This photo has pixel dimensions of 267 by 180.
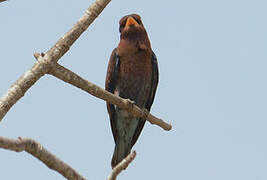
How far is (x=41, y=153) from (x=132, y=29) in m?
4.18

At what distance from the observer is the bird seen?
705 cm

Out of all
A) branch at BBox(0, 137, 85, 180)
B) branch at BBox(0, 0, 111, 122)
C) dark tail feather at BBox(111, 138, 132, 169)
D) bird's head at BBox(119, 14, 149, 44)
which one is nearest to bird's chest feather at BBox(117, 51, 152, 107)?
bird's head at BBox(119, 14, 149, 44)

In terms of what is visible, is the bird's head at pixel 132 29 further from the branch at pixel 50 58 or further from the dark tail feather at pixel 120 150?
the branch at pixel 50 58

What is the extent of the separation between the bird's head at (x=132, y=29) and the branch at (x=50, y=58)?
2.52 meters

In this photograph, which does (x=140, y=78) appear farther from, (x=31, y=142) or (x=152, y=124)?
(x=31, y=142)

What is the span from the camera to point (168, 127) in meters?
5.92

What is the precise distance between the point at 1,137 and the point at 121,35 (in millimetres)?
4481

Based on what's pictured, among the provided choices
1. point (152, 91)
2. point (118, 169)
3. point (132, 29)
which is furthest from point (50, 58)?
point (152, 91)

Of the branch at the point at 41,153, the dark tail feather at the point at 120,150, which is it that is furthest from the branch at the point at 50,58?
the dark tail feather at the point at 120,150

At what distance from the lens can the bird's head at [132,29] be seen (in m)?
7.11

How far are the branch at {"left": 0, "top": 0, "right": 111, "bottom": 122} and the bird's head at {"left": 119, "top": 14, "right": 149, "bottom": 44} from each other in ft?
8.26

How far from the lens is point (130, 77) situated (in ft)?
23.2

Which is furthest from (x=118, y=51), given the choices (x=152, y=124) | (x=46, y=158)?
(x=46, y=158)

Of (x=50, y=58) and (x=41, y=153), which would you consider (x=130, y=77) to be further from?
(x=41, y=153)
